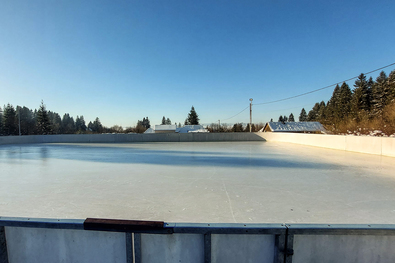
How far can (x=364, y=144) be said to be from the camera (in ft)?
32.9

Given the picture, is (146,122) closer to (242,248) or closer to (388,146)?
(388,146)

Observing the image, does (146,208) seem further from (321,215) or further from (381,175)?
(381,175)

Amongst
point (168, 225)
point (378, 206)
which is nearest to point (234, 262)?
point (168, 225)

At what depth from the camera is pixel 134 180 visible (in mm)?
4918

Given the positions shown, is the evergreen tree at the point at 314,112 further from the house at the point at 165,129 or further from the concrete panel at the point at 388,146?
the concrete panel at the point at 388,146

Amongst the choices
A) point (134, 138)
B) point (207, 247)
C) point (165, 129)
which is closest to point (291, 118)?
point (165, 129)

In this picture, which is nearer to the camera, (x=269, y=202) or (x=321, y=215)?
(x=321, y=215)

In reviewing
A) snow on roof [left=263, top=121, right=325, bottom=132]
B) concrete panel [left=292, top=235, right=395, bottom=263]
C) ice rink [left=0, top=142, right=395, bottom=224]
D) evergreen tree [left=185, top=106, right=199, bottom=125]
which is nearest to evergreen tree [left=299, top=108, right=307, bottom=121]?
snow on roof [left=263, top=121, right=325, bottom=132]

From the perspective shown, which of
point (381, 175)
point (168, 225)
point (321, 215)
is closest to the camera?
point (168, 225)

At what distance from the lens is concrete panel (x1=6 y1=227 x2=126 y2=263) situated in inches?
62.8

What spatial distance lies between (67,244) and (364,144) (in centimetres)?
1310

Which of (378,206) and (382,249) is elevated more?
(382,249)

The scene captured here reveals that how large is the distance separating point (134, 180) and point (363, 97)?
48680 mm

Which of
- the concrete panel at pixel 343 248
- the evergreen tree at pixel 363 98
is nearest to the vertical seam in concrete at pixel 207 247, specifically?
the concrete panel at pixel 343 248
